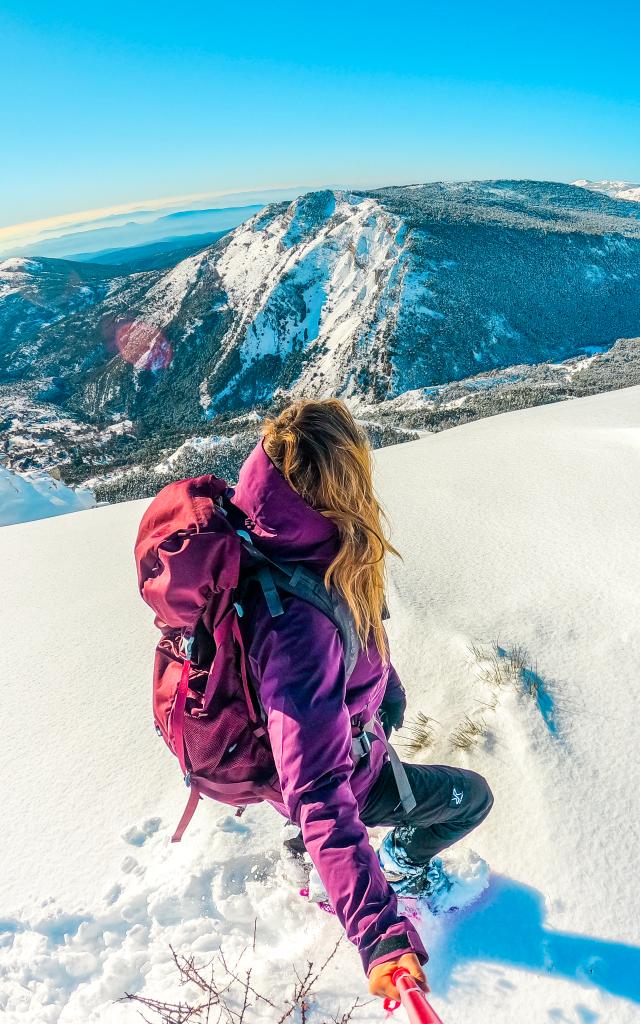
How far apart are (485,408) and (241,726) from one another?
1658cm

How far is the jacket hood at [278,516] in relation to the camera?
58.0 inches

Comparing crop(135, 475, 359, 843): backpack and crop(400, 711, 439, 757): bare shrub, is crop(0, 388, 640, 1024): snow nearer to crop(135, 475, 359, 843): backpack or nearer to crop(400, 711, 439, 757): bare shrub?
crop(400, 711, 439, 757): bare shrub

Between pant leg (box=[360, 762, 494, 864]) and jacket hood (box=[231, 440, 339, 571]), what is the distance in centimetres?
100

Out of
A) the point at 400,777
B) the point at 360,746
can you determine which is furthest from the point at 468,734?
the point at 360,746

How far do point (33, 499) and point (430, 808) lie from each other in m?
11.2

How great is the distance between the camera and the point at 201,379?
235 ft

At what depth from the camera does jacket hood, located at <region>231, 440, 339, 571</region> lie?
4.83 feet

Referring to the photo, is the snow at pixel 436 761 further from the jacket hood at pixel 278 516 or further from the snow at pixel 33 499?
the snow at pixel 33 499

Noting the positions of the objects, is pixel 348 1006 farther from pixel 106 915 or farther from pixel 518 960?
pixel 106 915

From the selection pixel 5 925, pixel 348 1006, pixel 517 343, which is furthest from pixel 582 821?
pixel 517 343

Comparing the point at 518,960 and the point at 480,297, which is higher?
the point at 480,297

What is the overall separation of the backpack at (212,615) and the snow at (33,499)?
1022 cm

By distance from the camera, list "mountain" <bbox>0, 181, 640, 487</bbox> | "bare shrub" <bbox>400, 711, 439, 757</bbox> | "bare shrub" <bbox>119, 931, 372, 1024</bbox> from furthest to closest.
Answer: "mountain" <bbox>0, 181, 640, 487</bbox>
"bare shrub" <bbox>400, 711, 439, 757</bbox>
"bare shrub" <bbox>119, 931, 372, 1024</bbox>

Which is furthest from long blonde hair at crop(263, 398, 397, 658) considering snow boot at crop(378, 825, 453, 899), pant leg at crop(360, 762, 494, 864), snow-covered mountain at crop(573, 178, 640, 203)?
snow-covered mountain at crop(573, 178, 640, 203)
